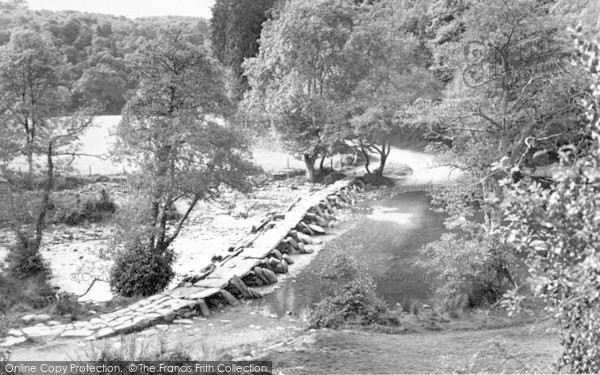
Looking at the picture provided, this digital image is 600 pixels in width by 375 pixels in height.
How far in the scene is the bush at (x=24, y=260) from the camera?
51.0ft

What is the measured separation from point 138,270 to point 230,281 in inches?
80.2

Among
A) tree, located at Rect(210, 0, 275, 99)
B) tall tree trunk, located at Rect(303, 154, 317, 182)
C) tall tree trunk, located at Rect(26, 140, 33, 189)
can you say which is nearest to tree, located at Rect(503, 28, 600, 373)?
tall tree trunk, located at Rect(26, 140, 33, 189)

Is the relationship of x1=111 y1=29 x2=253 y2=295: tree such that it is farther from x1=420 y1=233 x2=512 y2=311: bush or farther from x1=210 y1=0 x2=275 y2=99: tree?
x1=210 y1=0 x2=275 y2=99: tree

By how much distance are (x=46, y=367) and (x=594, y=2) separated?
1861cm

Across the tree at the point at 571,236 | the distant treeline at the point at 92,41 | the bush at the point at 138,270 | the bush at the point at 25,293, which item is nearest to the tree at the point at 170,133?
the bush at the point at 138,270

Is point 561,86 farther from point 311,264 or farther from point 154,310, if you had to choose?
point 154,310

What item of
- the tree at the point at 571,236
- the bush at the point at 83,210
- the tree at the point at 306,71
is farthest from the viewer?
the tree at the point at 306,71

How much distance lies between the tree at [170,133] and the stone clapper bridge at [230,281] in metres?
1.31

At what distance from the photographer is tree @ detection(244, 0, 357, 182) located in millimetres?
24781

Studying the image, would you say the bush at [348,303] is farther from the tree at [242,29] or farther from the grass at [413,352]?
the tree at [242,29]

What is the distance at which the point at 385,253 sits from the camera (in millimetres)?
16297

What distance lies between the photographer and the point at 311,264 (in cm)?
1563

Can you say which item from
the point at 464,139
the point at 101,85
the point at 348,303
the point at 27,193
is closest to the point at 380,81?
the point at 464,139

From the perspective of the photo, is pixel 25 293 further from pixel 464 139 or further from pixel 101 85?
pixel 101 85
